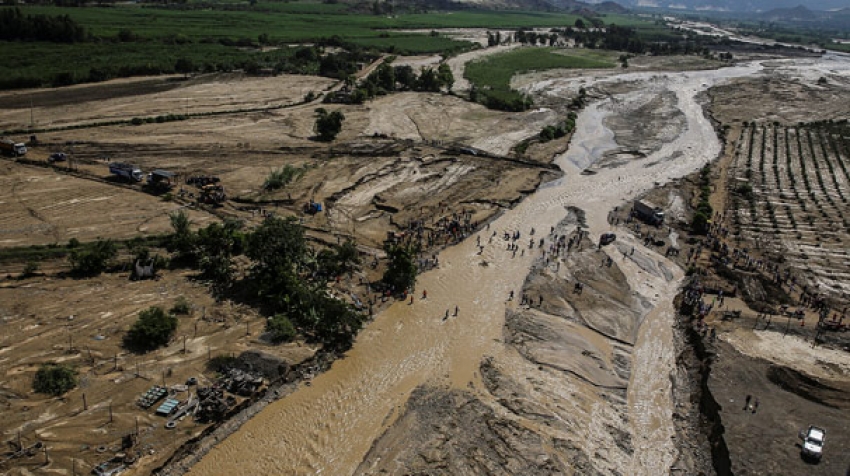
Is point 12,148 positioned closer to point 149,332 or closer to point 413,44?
point 149,332

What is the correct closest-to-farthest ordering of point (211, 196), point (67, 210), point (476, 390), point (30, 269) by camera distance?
point (476, 390) < point (30, 269) < point (67, 210) < point (211, 196)

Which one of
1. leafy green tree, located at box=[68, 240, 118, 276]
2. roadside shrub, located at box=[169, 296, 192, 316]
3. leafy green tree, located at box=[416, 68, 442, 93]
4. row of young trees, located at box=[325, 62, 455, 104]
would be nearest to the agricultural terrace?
row of young trees, located at box=[325, 62, 455, 104]

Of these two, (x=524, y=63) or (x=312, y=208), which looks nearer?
(x=312, y=208)

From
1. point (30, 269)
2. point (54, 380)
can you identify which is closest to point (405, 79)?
point (30, 269)

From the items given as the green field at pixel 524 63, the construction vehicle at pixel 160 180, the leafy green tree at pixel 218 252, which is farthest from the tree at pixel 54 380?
the green field at pixel 524 63

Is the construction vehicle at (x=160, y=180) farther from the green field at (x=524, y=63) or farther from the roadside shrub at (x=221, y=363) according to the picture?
the green field at (x=524, y=63)

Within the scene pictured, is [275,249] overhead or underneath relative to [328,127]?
underneath
